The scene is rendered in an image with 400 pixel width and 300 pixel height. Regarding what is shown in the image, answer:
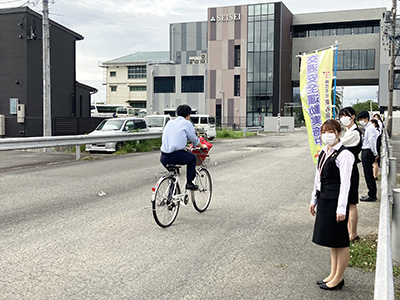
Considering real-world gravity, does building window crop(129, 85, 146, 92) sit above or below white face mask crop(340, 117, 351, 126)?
above

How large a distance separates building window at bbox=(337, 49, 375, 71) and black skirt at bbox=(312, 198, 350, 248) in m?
70.7

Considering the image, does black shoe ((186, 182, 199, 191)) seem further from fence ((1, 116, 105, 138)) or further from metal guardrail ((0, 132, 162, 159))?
fence ((1, 116, 105, 138))

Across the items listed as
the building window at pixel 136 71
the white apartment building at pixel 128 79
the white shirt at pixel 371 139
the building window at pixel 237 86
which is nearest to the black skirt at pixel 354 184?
the white shirt at pixel 371 139

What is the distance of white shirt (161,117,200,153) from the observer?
6.91m

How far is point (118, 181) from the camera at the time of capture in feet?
37.7

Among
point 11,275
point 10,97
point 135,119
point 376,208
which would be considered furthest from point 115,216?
point 10,97

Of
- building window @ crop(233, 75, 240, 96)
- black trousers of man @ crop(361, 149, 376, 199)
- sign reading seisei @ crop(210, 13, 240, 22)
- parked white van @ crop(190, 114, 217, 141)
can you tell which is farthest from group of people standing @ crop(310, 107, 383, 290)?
sign reading seisei @ crop(210, 13, 240, 22)

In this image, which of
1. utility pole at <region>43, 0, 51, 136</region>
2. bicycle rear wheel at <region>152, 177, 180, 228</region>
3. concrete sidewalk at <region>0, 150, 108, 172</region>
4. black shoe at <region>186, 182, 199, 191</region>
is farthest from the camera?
utility pole at <region>43, 0, 51, 136</region>

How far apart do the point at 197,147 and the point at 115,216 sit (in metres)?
1.80

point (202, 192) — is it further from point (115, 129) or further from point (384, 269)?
point (115, 129)

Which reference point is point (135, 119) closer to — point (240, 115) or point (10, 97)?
point (10, 97)

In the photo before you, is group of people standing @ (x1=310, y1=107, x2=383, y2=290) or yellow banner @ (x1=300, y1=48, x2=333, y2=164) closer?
group of people standing @ (x1=310, y1=107, x2=383, y2=290)

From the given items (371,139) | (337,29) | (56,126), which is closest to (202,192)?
(371,139)

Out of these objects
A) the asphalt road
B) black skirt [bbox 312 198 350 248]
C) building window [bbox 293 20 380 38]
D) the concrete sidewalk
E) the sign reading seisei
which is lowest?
the asphalt road
